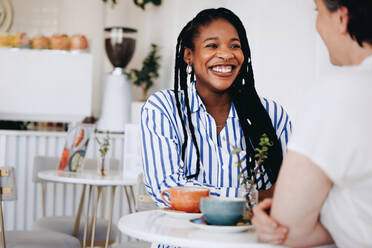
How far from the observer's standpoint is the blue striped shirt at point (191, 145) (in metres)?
1.60

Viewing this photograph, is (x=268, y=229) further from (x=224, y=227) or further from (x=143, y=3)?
(x=143, y=3)

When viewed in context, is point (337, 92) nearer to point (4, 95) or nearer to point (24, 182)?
point (24, 182)

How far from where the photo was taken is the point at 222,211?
1.24m

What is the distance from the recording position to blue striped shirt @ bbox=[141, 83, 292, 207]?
1600 millimetres

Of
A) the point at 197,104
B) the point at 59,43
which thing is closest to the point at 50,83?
the point at 59,43

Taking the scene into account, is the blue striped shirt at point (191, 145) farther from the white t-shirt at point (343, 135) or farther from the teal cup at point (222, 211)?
the white t-shirt at point (343, 135)

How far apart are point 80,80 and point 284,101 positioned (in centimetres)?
326

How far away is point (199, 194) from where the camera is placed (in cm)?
139

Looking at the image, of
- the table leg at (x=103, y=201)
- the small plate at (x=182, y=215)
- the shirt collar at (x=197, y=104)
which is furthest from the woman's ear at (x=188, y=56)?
the table leg at (x=103, y=201)

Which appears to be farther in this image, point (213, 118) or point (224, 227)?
point (213, 118)

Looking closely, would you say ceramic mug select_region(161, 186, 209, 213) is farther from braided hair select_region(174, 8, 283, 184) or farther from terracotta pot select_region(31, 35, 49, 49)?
terracotta pot select_region(31, 35, 49, 49)

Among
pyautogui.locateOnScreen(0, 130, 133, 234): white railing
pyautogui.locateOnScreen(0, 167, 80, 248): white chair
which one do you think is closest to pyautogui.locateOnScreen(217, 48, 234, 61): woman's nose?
pyautogui.locateOnScreen(0, 167, 80, 248): white chair

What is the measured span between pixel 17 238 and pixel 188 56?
1.54 metres

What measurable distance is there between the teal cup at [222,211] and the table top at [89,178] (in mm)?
2281
